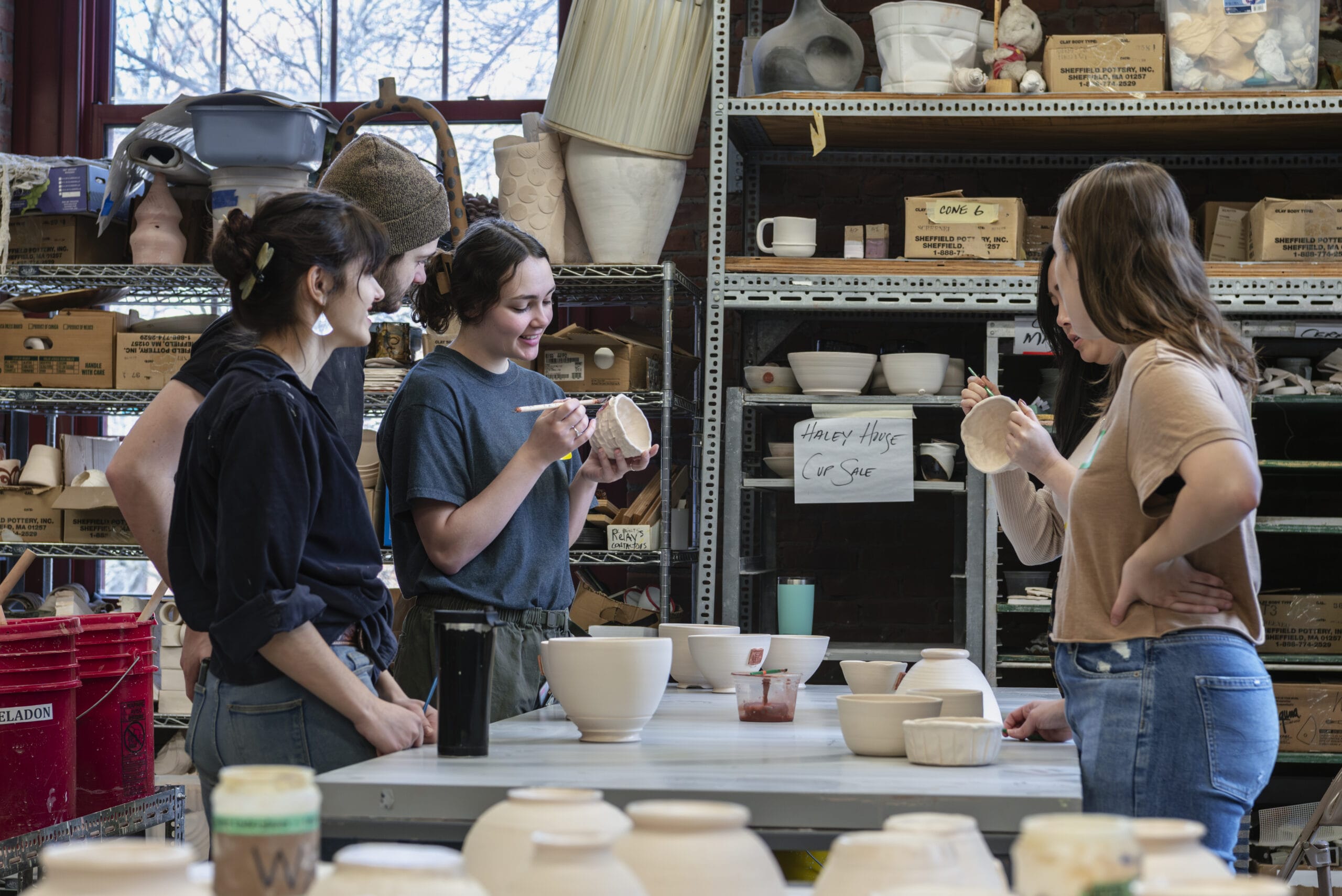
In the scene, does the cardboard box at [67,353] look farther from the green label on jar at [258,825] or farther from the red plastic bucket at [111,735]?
the green label on jar at [258,825]

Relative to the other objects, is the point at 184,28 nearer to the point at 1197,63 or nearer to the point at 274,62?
the point at 274,62

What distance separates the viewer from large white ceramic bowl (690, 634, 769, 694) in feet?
6.80

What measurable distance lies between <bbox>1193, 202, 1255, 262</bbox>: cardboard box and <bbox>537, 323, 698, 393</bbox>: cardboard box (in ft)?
5.19

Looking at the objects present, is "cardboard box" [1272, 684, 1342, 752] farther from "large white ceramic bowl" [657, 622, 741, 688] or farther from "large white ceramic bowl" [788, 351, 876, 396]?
"large white ceramic bowl" [657, 622, 741, 688]

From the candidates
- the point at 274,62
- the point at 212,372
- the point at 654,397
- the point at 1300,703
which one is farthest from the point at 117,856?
the point at 274,62

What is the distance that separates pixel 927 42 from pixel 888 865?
3104 mm

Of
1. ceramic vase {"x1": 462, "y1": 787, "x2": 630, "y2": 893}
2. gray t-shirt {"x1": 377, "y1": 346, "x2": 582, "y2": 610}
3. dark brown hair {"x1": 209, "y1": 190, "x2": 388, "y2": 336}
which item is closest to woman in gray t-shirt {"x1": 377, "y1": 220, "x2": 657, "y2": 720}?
gray t-shirt {"x1": 377, "y1": 346, "x2": 582, "y2": 610}

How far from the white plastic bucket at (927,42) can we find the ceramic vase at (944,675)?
7.07 feet

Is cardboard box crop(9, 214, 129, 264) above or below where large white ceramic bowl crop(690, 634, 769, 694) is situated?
above

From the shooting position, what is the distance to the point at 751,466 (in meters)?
4.00

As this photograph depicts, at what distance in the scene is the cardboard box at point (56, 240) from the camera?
13.1 ft

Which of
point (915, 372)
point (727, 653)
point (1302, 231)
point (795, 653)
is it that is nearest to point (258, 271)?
point (727, 653)

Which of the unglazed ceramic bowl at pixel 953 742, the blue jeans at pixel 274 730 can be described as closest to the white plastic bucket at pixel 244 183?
the blue jeans at pixel 274 730

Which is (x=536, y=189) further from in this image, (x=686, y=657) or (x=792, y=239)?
(x=686, y=657)
